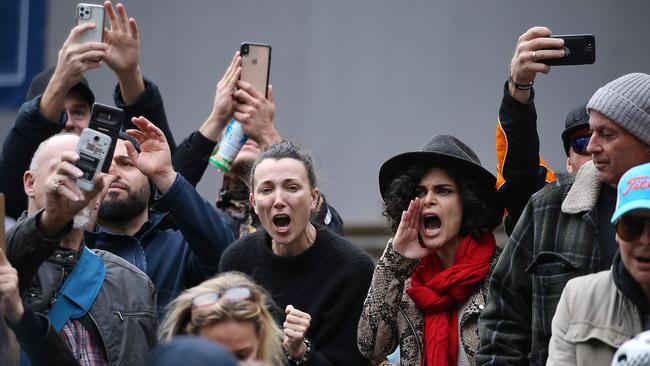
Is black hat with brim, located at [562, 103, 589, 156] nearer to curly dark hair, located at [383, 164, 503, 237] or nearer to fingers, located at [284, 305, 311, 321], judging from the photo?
curly dark hair, located at [383, 164, 503, 237]

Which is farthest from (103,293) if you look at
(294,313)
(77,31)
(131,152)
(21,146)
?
(77,31)

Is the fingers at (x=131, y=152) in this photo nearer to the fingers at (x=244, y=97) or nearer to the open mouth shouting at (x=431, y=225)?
the fingers at (x=244, y=97)

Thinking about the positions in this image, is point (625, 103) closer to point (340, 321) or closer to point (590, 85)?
point (340, 321)

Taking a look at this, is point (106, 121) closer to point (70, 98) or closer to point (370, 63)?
point (70, 98)

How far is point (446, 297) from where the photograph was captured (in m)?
5.07

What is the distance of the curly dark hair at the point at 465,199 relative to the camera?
5.27m

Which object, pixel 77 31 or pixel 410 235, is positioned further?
pixel 77 31

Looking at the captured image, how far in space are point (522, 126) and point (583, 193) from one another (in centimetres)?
49

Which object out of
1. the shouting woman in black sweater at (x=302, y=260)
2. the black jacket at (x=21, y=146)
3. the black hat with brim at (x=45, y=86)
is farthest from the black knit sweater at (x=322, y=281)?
the black hat with brim at (x=45, y=86)

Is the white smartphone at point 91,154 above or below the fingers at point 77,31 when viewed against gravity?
below

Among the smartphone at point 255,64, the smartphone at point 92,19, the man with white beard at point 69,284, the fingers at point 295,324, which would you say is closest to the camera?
the man with white beard at point 69,284

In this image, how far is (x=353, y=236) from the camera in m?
9.93

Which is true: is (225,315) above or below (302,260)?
above

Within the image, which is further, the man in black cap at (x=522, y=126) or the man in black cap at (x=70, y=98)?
the man in black cap at (x=70, y=98)
